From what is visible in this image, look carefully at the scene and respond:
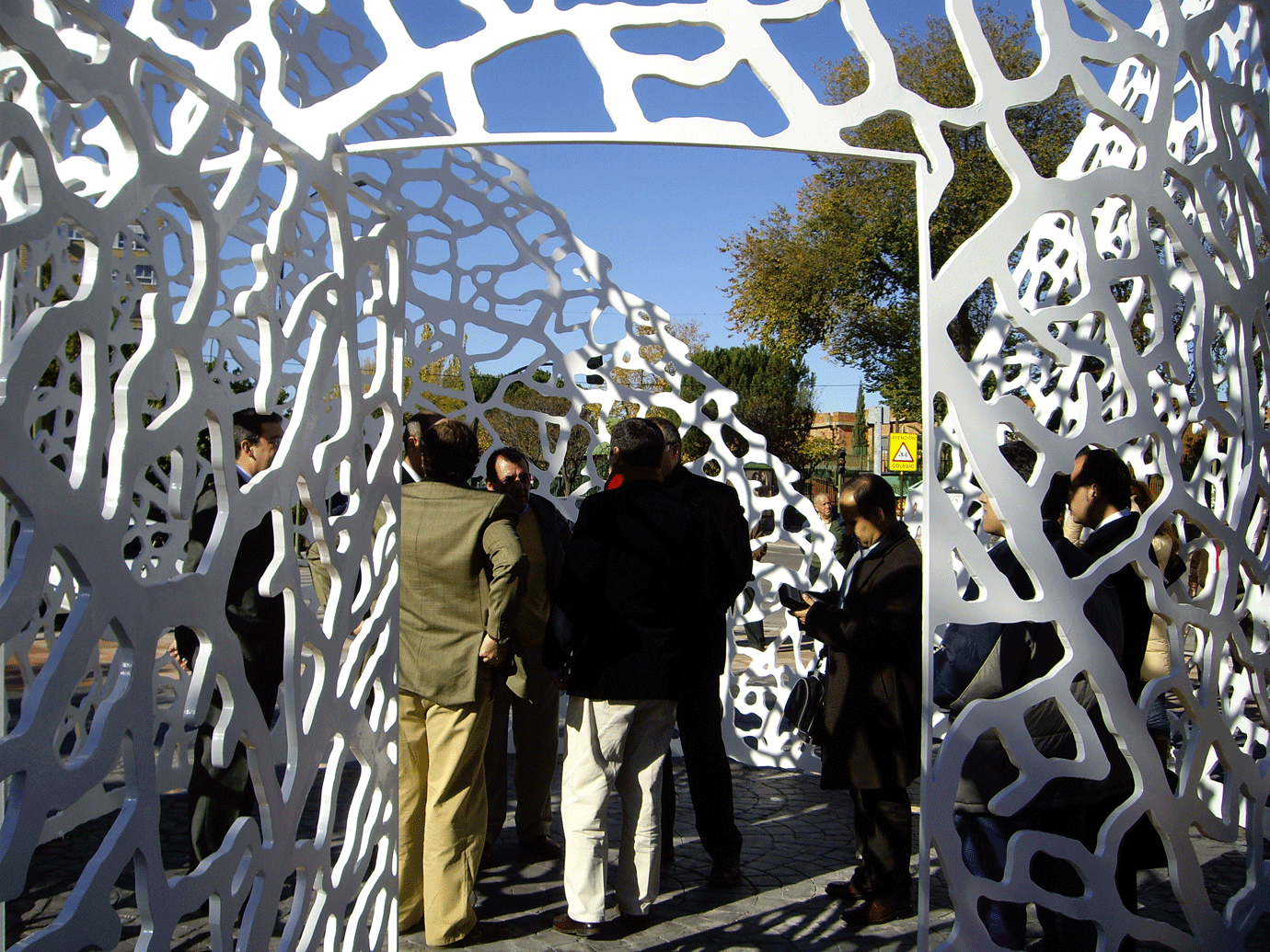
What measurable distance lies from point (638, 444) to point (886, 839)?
1949 millimetres

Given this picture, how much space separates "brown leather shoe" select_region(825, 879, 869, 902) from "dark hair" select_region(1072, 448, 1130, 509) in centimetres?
194

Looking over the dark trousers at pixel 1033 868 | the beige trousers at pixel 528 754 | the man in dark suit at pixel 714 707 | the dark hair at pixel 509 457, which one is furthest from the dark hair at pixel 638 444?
the dark trousers at pixel 1033 868

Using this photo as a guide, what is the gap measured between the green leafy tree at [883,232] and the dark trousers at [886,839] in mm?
14112

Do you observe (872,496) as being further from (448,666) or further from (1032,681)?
(448,666)

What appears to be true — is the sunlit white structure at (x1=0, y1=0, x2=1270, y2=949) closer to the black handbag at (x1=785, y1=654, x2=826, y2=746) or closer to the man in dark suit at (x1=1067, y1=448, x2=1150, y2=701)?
the man in dark suit at (x1=1067, y1=448, x2=1150, y2=701)

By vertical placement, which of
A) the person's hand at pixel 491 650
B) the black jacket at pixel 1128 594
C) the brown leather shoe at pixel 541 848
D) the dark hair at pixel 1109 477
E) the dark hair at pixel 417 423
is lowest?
the brown leather shoe at pixel 541 848

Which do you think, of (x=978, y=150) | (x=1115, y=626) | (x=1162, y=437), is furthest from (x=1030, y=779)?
(x=978, y=150)

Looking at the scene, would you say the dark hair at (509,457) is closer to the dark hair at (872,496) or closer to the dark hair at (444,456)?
the dark hair at (444,456)

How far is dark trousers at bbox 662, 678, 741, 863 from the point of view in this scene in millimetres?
4578

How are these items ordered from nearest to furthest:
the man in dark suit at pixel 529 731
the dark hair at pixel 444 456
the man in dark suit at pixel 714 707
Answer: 1. the dark hair at pixel 444 456
2. the man in dark suit at pixel 714 707
3. the man in dark suit at pixel 529 731

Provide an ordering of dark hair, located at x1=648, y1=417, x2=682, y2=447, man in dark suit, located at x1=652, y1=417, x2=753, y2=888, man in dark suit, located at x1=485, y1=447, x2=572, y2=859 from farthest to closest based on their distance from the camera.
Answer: dark hair, located at x1=648, y1=417, x2=682, y2=447 < man in dark suit, located at x1=485, y1=447, x2=572, y2=859 < man in dark suit, located at x1=652, y1=417, x2=753, y2=888

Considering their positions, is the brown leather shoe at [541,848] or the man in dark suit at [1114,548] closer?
the man in dark suit at [1114,548]

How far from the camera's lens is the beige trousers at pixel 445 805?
391 centimetres

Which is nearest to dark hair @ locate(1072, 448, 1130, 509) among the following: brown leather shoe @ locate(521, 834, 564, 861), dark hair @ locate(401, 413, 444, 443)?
dark hair @ locate(401, 413, 444, 443)
